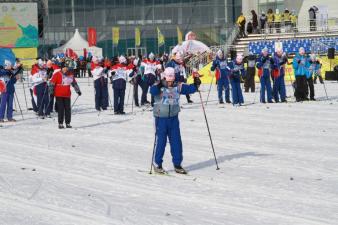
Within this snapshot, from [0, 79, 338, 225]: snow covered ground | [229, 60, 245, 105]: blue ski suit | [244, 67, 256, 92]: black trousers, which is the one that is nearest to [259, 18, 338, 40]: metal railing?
[244, 67, 256, 92]: black trousers

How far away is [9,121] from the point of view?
21219mm

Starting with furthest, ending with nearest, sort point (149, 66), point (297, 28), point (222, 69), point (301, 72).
Result: point (297, 28) < point (149, 66) < point (301, 72) < point (222, 69)

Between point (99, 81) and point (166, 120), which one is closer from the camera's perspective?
point (166, 120)

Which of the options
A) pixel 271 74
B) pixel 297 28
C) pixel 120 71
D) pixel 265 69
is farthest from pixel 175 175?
pixel 297 28

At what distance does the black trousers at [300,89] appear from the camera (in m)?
25.0

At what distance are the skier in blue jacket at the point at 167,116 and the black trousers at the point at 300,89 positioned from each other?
533 inches

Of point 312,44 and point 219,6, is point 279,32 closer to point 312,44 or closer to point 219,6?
point 312,44

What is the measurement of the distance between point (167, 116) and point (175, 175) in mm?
896

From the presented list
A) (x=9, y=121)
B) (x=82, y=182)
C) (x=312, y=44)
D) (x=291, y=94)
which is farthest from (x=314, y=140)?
(x=312, y=44)

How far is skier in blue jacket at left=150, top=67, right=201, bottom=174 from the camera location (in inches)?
468

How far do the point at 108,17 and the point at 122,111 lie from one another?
5864 cm

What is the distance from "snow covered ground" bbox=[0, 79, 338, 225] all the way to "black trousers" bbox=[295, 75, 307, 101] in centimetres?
439

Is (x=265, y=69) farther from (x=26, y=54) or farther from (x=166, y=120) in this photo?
(x=26, y=54)

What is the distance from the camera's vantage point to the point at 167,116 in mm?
11875
